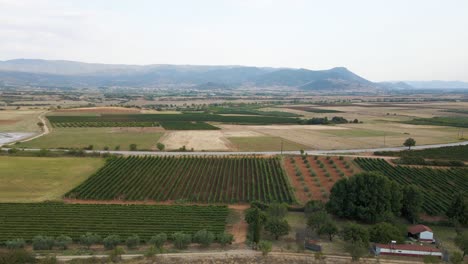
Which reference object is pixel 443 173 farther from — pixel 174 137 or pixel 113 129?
pixel 113 129

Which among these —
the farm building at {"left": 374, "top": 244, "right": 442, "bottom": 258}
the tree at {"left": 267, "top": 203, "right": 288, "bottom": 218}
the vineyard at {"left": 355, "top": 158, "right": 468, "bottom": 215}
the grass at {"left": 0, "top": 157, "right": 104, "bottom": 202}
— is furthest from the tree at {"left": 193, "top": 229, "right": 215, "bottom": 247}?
the vineyard at {"left": 355, "top": 158, "right": 468, "bottom": 215}

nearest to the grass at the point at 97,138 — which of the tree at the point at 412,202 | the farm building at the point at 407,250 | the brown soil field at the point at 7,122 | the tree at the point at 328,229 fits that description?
the brown soil field at the point at 7,122

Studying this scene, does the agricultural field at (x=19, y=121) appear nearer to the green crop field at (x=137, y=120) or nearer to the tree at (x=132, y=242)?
the green crop field at (x=137, y=120)

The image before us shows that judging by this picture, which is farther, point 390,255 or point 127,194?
point 127,194

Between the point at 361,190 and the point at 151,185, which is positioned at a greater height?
the point at 361,190

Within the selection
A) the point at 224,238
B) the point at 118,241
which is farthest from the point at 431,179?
the point at 118,241

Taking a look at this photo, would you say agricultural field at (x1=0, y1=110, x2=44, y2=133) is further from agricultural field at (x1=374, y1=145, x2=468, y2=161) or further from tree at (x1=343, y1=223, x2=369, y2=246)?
tree at (x1=343, y1=223, x2=369, y2=246)

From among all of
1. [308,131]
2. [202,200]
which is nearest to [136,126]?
[308,131]
